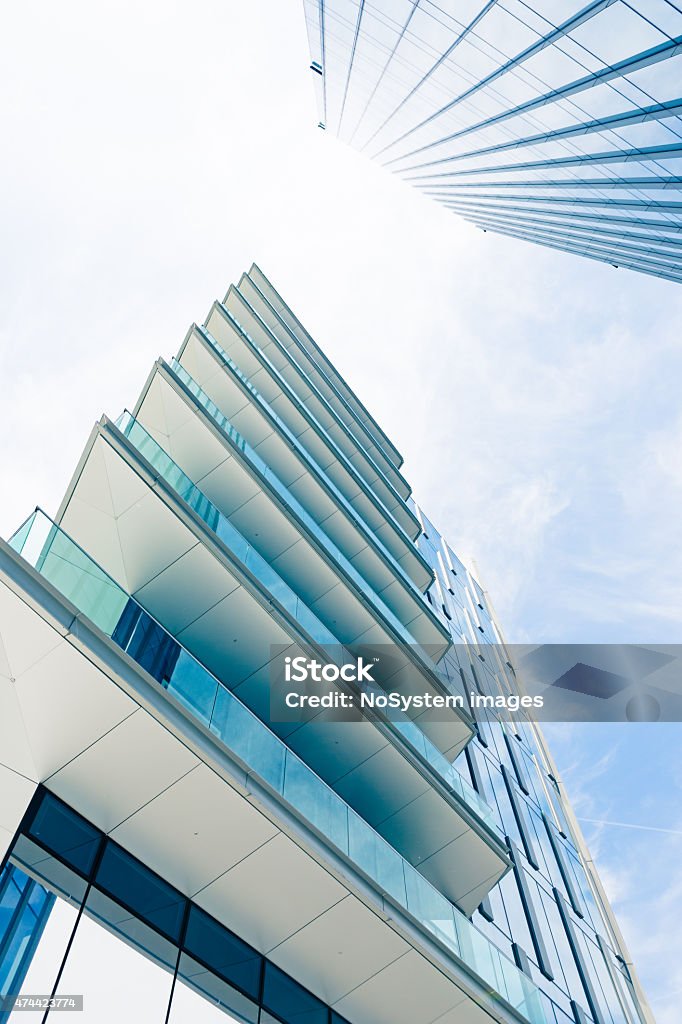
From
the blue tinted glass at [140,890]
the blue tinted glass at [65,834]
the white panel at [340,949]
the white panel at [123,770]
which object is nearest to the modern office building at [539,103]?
the white panel at [123,770]

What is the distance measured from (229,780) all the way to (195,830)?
926 millimetres

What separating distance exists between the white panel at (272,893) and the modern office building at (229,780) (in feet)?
Result: 0.10

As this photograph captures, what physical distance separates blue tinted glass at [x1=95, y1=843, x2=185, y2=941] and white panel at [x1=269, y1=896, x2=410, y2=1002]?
65.8 inches

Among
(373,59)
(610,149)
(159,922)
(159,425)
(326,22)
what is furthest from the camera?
(326,22)

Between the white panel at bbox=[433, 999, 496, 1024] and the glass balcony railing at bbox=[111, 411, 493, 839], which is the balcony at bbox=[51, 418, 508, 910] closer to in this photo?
the glass balcony railing at bbox=[111, 411, 493, 839]

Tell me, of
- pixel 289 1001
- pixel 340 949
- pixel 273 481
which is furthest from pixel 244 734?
pixel 273 481

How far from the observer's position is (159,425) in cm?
1638

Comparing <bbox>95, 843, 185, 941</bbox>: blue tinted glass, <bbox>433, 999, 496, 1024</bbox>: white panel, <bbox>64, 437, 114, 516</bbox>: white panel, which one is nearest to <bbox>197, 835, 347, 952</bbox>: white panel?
<bbox>95, 843, 185, 941</bbox>: blue tinted glass

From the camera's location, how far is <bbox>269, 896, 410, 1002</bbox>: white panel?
9133 millimetres

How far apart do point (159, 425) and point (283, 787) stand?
31.5 feet

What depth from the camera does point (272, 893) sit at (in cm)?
891

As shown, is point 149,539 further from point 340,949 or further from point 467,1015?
point 467,1015

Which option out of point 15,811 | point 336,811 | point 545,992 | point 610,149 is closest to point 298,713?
point 336,811

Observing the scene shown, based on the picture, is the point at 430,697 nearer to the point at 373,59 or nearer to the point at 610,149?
the point at 610,149
